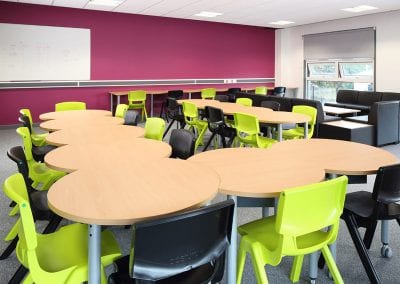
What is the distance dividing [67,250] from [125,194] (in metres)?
0.42

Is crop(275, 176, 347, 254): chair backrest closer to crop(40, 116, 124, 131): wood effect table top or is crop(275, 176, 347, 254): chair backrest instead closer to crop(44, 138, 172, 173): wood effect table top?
crop(44, 138, 172, 173): wood effect table top

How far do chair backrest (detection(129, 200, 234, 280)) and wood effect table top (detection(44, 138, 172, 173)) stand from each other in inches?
33.9

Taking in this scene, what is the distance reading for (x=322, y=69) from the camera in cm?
1073

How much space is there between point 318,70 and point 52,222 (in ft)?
33.0

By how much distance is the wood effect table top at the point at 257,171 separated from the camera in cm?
180

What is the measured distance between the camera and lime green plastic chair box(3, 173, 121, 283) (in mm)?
1496

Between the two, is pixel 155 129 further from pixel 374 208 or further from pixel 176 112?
pixel 176 112

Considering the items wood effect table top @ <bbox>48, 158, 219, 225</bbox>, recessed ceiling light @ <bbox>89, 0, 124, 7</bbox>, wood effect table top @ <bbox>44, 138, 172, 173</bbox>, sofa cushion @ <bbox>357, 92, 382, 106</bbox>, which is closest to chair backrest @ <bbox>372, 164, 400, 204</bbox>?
wood effect table top @ <bbox>48, 158, 219, 225</bbox>

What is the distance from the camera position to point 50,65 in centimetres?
850

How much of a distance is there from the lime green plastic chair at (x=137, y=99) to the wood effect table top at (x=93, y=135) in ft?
17.4

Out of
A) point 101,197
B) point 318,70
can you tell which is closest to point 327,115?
point 318,70

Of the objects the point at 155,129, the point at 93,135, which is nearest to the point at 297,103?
the point at 155,129

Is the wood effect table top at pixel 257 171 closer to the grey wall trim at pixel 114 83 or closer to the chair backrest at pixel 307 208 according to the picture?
the chair backrest at pixel 307 208

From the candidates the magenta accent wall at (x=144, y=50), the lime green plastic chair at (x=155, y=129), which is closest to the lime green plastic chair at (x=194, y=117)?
the lime green plastic chair at (x=155, y=129)
